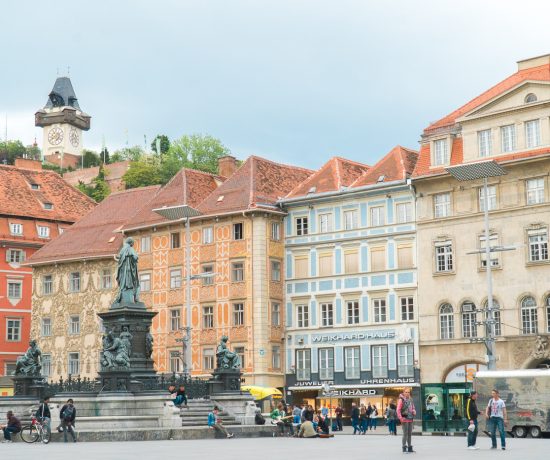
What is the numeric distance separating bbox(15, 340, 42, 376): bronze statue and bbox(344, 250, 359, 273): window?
24354 mm

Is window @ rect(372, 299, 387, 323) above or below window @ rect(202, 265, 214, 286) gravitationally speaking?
below

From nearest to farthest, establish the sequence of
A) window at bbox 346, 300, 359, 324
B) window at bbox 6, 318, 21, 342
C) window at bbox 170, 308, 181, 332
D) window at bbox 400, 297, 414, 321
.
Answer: window at bbox 400, 297, 414, 321 → window at bbox 346, 300, 359, 324 → window at bbox 170, 308, 181, 332 → window at bbox 6, 318, 21, 342

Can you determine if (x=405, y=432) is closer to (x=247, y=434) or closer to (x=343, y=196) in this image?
(x=247, y=434)

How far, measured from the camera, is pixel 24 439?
34844 mm

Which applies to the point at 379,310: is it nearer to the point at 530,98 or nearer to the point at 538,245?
the point at 538,245

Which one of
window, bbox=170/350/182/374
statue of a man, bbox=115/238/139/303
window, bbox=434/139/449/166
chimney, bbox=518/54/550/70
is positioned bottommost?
window, bbox=170/350/182/374

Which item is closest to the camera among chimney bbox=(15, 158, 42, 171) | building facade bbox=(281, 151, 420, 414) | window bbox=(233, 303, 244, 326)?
building facade bbox=(281, 151, 420, 414)

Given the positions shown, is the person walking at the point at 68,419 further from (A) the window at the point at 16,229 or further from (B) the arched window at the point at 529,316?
(A) the window at the point at 16,229

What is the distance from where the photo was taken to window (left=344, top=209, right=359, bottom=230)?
64.0 meters

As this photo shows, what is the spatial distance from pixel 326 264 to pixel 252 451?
126ft

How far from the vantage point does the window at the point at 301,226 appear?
2608 inches

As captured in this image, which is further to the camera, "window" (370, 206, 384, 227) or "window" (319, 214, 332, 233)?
"window" (319, 214, 332, 233)

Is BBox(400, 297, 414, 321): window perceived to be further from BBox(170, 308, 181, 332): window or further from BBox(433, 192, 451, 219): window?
BBox(170, 308, 181, 332): window

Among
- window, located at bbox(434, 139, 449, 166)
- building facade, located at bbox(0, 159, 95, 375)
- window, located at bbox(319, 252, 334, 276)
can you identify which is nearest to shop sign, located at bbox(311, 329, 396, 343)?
window, located at bbox(319, 252, 334, 276)
